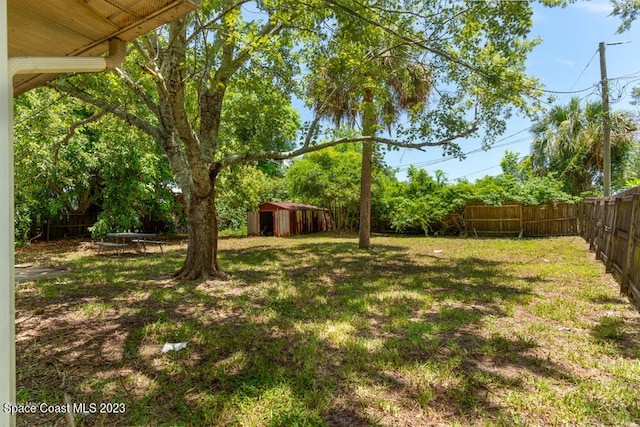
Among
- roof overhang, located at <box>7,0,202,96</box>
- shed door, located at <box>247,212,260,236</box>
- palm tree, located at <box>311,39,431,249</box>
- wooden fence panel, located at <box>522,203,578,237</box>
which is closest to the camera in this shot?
roof overhang, located at <box>7,0,202,96</box>

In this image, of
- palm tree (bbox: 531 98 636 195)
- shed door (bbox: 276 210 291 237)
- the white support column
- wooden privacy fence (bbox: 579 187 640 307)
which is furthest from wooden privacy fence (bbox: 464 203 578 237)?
the white support column

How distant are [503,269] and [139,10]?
25.1 feet

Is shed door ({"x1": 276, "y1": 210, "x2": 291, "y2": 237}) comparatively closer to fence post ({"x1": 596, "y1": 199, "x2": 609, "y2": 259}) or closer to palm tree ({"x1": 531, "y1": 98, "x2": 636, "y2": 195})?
fence post ({"x1": 596, "y1": 199, "x2": 609, "y2": 259})

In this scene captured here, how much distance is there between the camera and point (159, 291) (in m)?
5.25

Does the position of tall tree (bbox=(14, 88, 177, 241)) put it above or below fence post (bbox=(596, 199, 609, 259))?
above

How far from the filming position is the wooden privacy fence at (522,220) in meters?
13.9

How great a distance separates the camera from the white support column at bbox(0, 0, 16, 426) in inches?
34.4

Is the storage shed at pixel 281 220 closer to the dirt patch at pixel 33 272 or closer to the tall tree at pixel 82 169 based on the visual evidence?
the tall tree at pixel 82 169

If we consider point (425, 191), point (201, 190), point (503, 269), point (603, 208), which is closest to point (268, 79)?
point (201, 190)

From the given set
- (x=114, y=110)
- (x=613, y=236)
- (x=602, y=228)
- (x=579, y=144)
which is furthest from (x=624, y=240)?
(x=579, y=144)

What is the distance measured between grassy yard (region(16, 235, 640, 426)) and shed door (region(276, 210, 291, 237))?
1074 centimetres

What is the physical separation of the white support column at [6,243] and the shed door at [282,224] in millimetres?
15867

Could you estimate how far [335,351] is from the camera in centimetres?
303

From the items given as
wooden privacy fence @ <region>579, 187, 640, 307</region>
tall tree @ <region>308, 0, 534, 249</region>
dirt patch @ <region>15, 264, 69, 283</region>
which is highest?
tall tree @ <region>308, 0, 534, 249</region>
